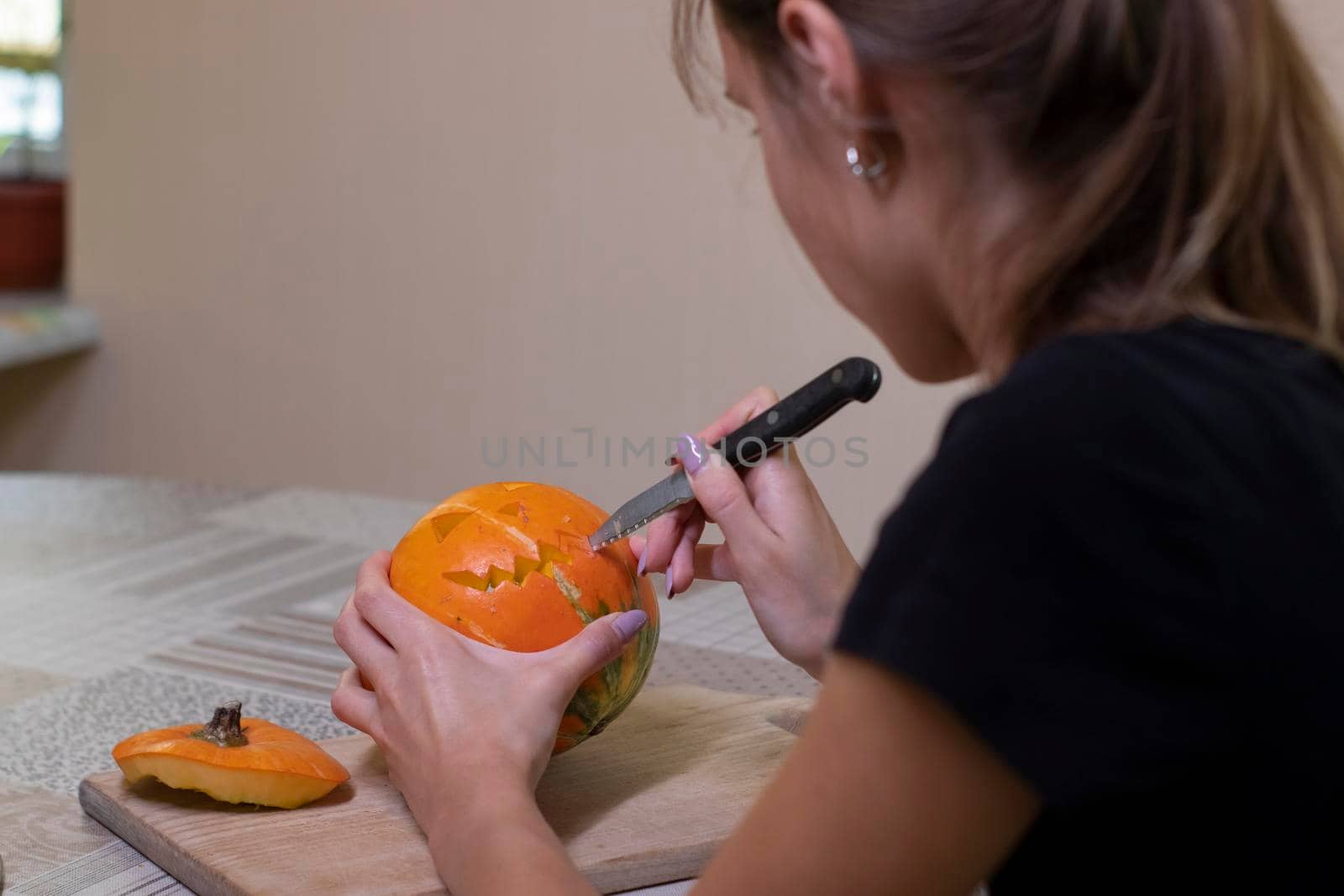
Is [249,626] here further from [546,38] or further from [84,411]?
[84,411]

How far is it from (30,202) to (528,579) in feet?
9.65

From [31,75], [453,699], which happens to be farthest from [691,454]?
[31,75]

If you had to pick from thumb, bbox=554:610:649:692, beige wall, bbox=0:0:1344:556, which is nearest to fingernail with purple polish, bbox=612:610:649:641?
thumb, bbox=554:610:649:692

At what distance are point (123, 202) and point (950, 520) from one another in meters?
3.06

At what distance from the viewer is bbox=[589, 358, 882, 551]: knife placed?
0.90m

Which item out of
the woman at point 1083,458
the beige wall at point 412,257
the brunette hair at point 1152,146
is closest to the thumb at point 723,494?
the woman at point 1083,458

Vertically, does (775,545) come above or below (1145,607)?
below

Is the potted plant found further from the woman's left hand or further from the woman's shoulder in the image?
the woman's shoulder

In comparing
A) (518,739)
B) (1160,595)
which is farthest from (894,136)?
(518,739)

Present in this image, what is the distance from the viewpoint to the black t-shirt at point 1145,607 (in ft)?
1.55

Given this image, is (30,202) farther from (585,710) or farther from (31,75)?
(585,710)

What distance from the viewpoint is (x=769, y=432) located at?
0.97m

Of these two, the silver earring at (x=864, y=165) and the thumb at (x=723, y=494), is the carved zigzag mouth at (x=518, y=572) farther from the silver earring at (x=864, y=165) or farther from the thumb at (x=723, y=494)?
the silver earring at (x=864, y=165)

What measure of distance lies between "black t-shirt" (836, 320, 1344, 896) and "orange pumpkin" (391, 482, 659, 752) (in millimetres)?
438
